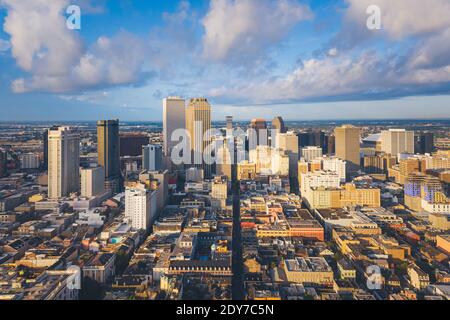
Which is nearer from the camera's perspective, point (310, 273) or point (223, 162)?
point (310, 273)

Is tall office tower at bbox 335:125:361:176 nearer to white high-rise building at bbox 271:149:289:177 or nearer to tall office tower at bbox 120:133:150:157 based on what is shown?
white high-rise building at bbox 271:149:289:177

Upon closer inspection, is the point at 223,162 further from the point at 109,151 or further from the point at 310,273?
the point at 310,273

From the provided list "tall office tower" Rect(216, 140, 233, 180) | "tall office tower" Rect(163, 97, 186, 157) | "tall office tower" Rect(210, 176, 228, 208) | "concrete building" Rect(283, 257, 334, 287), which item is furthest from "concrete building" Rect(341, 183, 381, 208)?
"tall office tower" Rect(163, 97, 186, 157)

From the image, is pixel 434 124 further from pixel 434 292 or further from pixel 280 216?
pixel 434 292

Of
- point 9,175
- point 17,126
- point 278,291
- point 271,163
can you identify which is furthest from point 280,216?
point 9,175

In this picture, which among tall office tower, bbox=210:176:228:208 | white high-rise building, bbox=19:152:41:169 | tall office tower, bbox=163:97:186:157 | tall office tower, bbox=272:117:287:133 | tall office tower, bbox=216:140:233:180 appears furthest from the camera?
tall office tower, bbox=272:117:287:133

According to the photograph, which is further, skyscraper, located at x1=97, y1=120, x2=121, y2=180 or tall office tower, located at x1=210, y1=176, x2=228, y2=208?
skyscraper, located at x1=97, y1=120, x2=121, y2=180

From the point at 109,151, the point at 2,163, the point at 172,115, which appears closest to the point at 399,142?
the point at 172,115

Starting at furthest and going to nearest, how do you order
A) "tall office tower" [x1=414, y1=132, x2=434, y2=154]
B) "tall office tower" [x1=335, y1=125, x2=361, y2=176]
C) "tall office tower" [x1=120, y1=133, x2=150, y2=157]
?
1. "tall office tower" [x1=120, y1=133, x2=150, y2=157]
2. "tall office tower" [x1=414, y1=132, x2=434, y2=154]
3. "tall office tower" [x1=335, y1=125, x2=361, y2=176]
